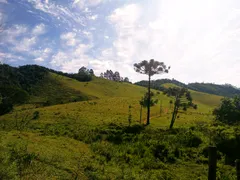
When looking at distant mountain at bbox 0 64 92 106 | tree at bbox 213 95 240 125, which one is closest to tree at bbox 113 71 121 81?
distant mountain at bbox 0 64 92 106

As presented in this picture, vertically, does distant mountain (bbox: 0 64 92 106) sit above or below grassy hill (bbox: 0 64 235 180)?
above

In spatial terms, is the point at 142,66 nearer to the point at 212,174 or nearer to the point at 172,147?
the point at 172,147

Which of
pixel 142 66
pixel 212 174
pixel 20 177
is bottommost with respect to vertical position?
pixel 20 177

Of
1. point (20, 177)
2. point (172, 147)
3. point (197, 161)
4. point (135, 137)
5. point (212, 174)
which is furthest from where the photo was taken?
point (135, 137)

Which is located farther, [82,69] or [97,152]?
[82,69]

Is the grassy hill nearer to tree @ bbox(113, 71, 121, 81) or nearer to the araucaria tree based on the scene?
the araucaria tree

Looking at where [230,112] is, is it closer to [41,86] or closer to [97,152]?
[97,152]

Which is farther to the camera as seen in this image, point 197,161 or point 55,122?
point 55,122

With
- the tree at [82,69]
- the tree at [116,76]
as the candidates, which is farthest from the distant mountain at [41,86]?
the tree at [116,76]

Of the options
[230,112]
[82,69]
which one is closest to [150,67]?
[230,112]

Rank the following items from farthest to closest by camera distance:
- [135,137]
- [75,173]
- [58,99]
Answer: [58,99]
[135,137]
[75,173]

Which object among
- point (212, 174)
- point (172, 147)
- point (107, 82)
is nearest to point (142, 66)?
point (172, 147)

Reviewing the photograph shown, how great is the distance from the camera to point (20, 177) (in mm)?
11406

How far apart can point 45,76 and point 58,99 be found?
40.8 m
